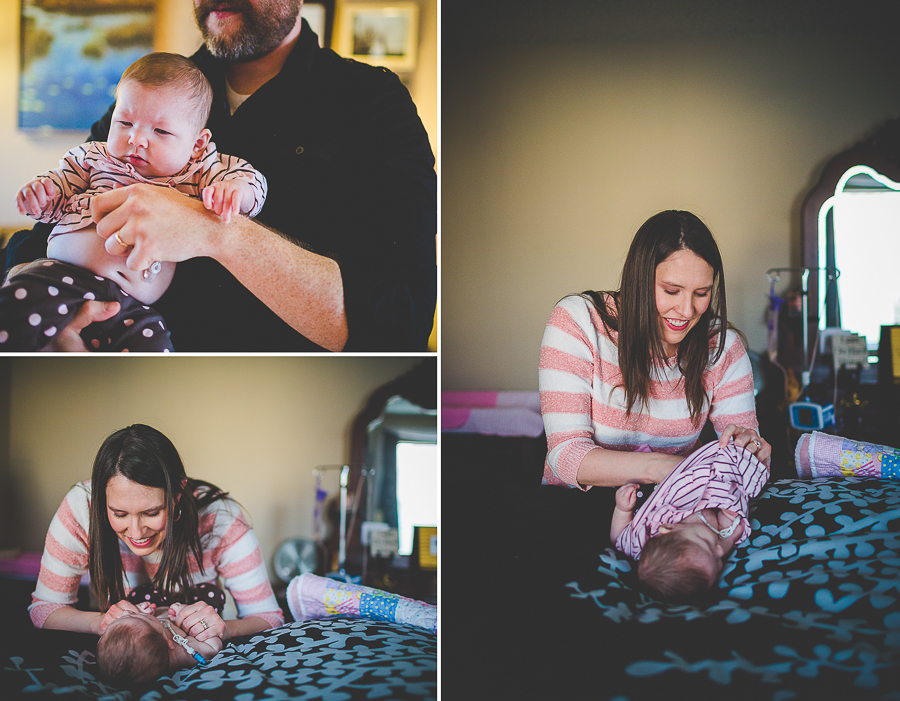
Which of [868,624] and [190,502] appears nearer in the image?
[868,624]

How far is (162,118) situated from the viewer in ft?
4.97

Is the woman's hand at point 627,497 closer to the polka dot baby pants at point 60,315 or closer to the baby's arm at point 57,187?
the polka dot baby pants at point 60,315

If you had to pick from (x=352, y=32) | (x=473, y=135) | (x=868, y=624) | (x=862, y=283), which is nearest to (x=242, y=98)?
(x=352, y=32)

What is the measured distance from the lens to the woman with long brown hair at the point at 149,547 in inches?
61.5

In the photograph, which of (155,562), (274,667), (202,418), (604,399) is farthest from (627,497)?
(155,562)

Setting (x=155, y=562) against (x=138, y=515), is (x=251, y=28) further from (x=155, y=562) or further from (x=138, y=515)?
(x=155, y=562)

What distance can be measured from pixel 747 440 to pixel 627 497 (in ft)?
1.14

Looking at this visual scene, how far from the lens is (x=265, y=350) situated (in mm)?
1583

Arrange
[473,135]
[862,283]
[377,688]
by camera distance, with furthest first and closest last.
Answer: [473,135] → [862,283] → [377,688]

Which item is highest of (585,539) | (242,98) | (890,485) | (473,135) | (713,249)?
(473,135)

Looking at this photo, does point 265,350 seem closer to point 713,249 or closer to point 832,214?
point 713,249

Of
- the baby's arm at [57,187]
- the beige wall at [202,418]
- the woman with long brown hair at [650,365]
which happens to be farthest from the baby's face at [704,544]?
the baby's arm at [57,187]

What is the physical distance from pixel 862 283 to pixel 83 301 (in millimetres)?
2427

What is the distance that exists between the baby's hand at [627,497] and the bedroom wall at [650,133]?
619mm
